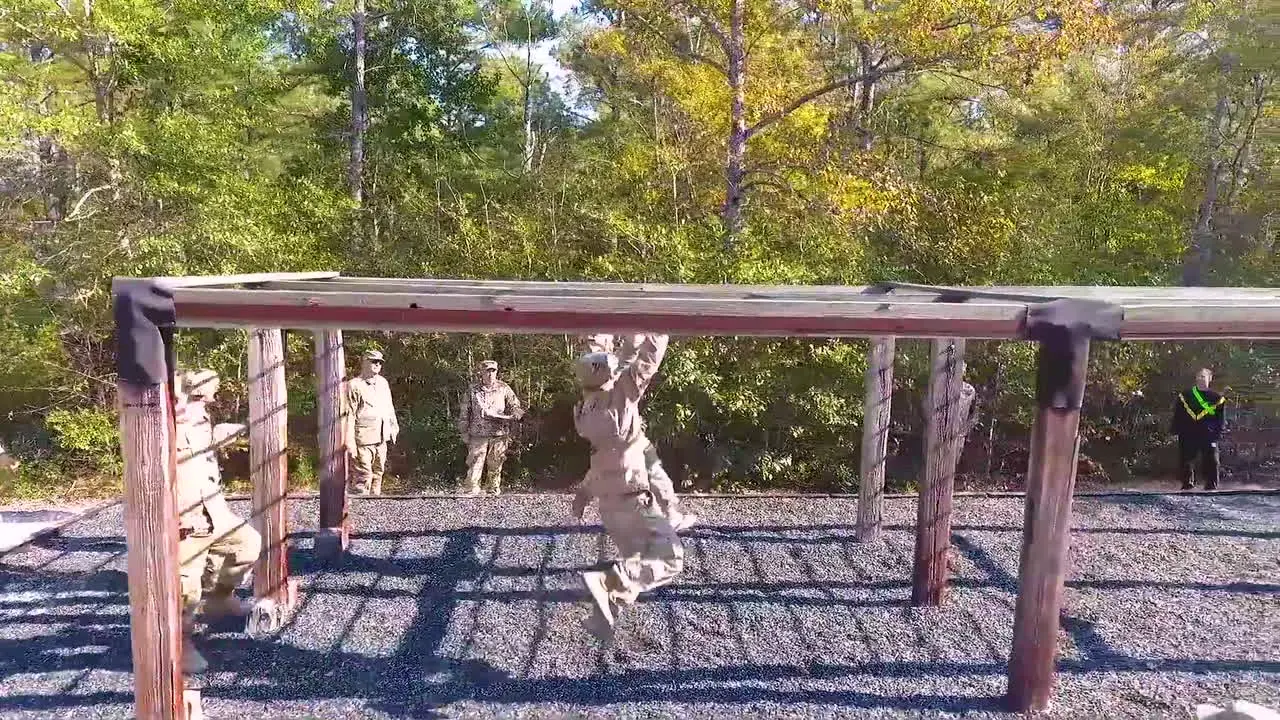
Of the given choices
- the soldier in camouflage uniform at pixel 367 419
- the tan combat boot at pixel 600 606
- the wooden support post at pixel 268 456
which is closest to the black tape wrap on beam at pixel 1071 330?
the tan combat boot at pixel 600 606

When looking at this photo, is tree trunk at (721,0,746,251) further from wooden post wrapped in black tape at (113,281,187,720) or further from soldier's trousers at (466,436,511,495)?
wooden post wrapped in black tape at (113,281,187,720)

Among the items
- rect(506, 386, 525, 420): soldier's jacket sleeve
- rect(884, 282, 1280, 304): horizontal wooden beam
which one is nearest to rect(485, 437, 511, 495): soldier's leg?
rect(506, 386, 525, 420): soldier's jacket sleeve

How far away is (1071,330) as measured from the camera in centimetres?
372

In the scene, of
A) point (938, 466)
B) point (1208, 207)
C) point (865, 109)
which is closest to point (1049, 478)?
point (938, 466)

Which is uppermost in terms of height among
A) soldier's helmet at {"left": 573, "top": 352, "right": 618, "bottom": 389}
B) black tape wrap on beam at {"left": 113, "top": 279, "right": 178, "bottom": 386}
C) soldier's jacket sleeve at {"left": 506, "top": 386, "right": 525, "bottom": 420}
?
black tape wrap on beam at {"left": 113, "top": 279, "right": 178, "bottom": 386}

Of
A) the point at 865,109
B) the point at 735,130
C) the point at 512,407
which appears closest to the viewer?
the point at 512,407

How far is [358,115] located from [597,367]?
34.3ft

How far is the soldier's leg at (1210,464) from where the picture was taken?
9.13m

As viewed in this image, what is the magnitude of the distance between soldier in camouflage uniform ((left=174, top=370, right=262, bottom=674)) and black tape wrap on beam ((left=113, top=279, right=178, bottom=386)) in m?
1.35

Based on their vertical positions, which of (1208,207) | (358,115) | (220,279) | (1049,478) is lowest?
(1049,478)

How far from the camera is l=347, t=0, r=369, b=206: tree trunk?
12.9m

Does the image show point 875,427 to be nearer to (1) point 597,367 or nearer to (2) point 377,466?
(1) point 597,367

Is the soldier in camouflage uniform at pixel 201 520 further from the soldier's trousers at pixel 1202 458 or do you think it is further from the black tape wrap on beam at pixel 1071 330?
the soldier's trousers at pixel 1202 458

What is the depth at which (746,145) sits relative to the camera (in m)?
11.2
